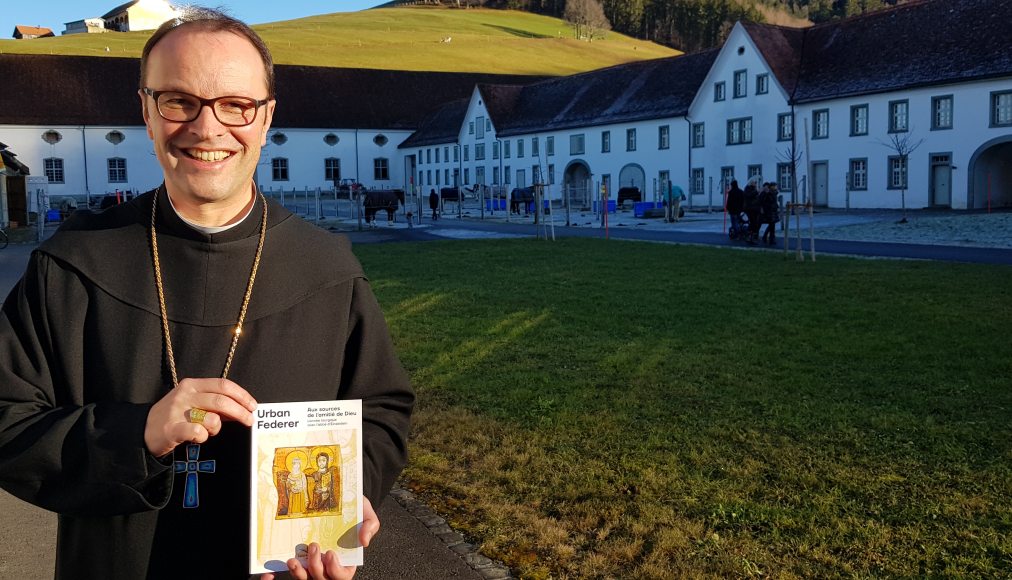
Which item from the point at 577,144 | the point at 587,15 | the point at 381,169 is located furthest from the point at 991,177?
the point at 587,15

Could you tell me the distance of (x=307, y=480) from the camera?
1.96m

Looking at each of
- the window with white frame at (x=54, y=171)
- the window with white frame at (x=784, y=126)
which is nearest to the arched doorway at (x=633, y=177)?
the window with white frame at (x=784, y=126)

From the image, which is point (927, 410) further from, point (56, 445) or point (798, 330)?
point (56, 445)

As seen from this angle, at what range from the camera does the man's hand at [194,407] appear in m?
1.92

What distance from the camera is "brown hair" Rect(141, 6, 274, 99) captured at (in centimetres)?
216

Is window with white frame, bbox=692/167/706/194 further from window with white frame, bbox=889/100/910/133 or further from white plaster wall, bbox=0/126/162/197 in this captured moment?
white plaster wall, bbox=0/126/162/197

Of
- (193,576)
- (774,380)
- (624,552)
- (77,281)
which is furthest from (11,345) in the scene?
(774,380)

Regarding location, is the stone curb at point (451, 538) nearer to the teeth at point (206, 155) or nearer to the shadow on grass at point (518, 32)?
the teeth at point (206, 155)

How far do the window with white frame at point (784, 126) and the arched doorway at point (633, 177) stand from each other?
32.0 feet

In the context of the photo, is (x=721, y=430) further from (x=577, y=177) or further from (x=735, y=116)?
(x=577, y=177)

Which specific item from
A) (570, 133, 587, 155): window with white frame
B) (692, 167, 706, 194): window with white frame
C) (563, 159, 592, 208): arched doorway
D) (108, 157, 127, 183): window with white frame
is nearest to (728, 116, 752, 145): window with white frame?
(692, 167, 706, 194): window with white frame

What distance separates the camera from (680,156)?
5375 centimetres

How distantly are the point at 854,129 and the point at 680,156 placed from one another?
10864 mm

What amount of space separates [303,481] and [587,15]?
150962 mm
